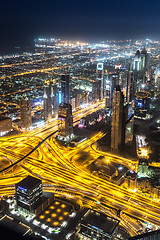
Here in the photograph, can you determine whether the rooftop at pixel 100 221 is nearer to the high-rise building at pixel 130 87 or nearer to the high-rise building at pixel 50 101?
the high-rise building at pixel 50 101

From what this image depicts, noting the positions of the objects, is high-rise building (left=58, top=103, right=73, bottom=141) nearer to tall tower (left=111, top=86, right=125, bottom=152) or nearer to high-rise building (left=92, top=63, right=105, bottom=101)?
tall tower (left=111, top=86, right=125, bottom=152)

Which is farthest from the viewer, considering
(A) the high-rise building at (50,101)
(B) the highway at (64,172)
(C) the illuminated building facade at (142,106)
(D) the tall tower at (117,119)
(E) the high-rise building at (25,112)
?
(C) the illuminated building facade at (142,106)

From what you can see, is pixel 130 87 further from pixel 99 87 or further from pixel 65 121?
pixel 65 121

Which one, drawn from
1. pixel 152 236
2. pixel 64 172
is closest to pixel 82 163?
pixel 64 172

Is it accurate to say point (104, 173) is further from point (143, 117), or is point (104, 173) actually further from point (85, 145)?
point (143, 117)

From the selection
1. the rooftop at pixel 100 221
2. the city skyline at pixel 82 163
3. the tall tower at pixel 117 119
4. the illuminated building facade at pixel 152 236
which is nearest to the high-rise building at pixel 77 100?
the city skyline at pixel 82 163

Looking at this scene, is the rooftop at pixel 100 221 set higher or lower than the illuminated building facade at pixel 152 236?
lower
